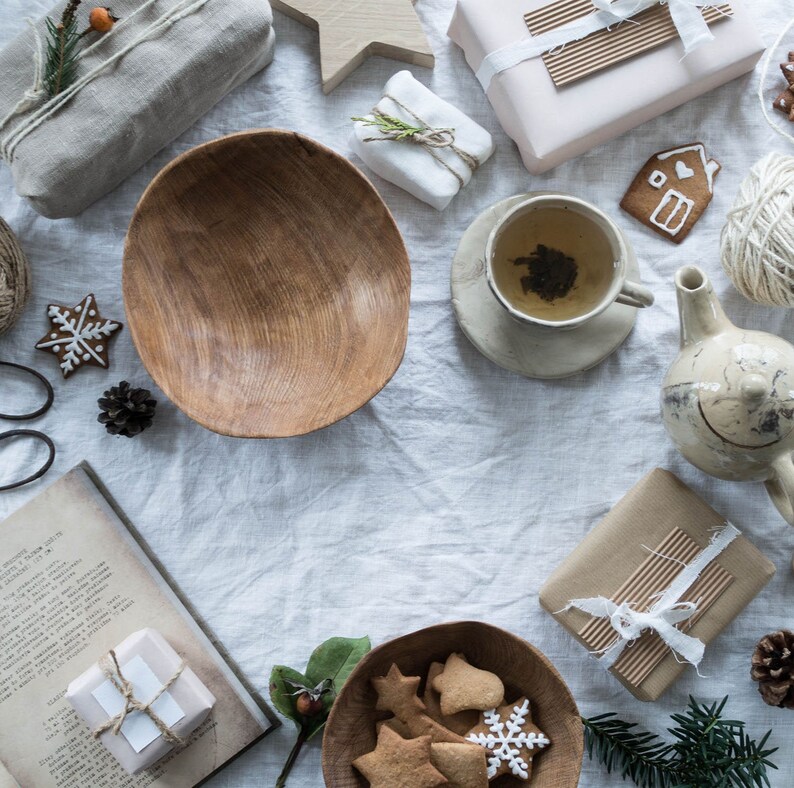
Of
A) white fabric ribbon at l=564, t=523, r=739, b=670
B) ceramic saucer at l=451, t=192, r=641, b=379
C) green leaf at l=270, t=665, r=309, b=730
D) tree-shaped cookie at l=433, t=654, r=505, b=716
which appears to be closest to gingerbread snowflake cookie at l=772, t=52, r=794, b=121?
ceramic saucer at l=451, t=192, r=641, b=379

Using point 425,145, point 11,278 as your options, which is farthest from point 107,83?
point 425,145

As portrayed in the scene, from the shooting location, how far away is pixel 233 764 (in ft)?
3.22

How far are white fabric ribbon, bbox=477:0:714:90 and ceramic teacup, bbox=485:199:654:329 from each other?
0.16 meters

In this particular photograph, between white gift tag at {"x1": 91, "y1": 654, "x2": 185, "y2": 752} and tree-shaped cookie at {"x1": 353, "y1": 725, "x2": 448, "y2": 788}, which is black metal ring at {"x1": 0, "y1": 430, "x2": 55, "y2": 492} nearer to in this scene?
white gift tag at {"x1": 91, "y1": 654, "x2": 185, "y2": 752}

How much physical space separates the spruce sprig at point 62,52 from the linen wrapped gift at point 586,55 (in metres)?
0.41

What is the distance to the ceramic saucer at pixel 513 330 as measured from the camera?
0.95m

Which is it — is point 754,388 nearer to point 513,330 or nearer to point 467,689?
point 513,330

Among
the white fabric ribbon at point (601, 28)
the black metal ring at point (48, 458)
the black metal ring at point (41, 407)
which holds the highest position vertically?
the white fabric ribbon at point (601, 28)

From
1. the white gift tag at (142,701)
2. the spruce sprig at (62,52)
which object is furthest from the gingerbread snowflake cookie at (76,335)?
the white gift tag at (142,701)

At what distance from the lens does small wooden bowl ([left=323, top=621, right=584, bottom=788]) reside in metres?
0.86

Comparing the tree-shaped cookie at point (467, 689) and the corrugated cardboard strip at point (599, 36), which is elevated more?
the corrugated cardboard strip at point (599, 36)

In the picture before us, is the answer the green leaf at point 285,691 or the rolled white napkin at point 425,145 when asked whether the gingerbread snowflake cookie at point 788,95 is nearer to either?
the rolled white napkin at point 425,145

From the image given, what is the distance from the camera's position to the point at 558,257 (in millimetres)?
946

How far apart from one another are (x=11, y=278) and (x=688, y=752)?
0.89 m
